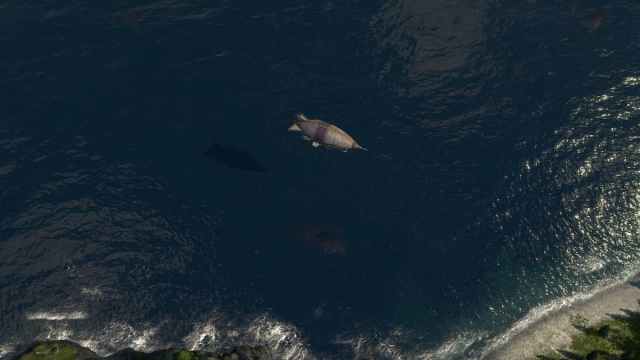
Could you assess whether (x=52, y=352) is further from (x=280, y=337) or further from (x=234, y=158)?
(x=234, y=158)

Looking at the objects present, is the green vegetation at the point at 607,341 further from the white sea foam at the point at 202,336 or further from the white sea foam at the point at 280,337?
the white sea foam at the point at 202,336

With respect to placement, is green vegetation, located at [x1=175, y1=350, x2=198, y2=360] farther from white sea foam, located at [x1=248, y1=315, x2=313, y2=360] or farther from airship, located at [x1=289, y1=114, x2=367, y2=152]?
airship, located at [x1=289, y1=114, x2=367, y2=152]

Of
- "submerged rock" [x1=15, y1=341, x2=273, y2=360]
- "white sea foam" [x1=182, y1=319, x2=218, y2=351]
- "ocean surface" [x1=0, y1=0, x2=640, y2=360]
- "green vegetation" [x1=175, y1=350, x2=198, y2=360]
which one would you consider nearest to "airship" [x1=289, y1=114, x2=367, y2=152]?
"ocean surface" [x1=0, y1=0, x2=640, y2=360]

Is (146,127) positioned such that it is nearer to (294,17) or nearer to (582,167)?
(294,17)

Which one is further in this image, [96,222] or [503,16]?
[503,16]

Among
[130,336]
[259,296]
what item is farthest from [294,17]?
[130,336]

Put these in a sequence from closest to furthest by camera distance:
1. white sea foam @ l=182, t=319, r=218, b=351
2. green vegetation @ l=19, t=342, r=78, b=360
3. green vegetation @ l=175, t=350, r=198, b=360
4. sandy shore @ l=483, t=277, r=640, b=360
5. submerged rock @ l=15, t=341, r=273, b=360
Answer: green vegetation @ l=175, t=350, r=198, b=360
submerged rock @ l=15, t=341, r=273, b=360
green vegetation @ l=19, t=342, r=78, b=360
white sea foam @ l=182, t=319, r=218, b=351
sandy shore @ l=483, t=277, r=640, b=360
